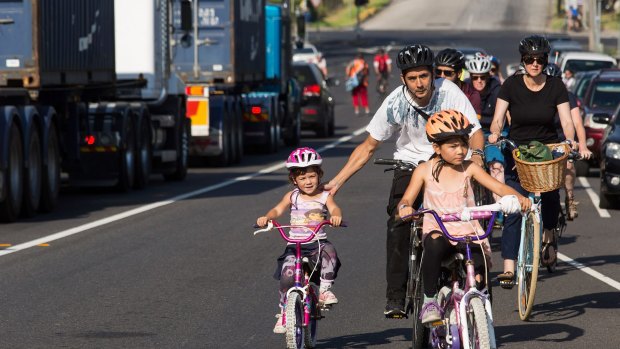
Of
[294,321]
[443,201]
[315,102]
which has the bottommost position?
[315,102]

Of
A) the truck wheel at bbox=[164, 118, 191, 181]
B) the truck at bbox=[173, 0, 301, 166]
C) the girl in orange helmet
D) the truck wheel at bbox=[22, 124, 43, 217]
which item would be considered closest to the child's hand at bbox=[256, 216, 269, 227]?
the girl in orange helmet

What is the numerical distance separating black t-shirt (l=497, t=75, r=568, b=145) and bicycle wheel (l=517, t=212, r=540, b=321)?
47.8 inches

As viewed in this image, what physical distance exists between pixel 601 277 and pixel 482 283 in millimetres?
4961

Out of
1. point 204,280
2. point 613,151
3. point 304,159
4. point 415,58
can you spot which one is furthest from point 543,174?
point 613,151

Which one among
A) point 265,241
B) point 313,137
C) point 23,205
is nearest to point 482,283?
point 265,241

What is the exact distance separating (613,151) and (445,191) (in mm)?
12021

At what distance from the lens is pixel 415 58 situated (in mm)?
9492

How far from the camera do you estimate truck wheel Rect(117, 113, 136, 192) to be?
2283 centimetres

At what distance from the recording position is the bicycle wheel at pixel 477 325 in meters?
7.86

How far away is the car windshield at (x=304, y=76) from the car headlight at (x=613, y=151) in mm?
19200

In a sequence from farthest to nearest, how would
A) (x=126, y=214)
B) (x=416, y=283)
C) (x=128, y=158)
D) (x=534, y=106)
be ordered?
(x=128, y=158), (x=126, y=214), (x=534, y=106), (x=416, y=283)

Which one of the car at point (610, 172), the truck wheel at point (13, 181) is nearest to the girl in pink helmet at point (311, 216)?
the truck wheel at point (13, 181)

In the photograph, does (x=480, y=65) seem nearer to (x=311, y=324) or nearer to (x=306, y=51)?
(x=311, y=324)

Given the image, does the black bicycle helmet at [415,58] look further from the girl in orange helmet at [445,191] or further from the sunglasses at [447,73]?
the sunglasses at [447,73]
